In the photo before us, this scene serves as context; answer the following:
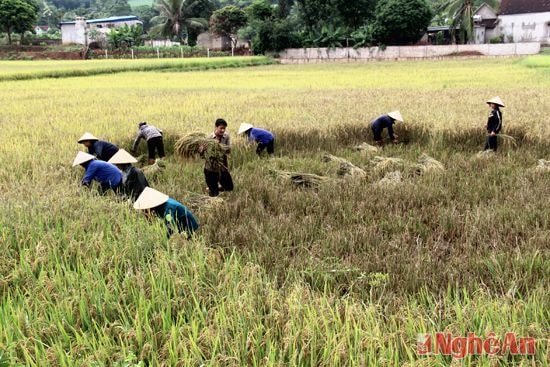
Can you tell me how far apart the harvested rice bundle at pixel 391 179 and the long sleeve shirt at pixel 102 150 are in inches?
136

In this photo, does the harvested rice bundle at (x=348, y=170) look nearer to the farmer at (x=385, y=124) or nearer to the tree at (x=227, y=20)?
the farmer at (x=385, y=124)

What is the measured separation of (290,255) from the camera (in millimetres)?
3871

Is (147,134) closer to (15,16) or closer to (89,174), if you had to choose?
(89,174)

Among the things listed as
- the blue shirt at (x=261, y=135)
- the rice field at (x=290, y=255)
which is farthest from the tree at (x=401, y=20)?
the blue shirt at (x=261, y=135)

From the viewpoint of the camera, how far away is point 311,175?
5.88m

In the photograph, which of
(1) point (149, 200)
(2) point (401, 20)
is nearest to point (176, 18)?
(2) point (401, 20)

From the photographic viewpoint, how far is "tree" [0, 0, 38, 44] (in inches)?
1670

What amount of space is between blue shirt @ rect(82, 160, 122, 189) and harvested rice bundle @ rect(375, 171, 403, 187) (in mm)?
2957

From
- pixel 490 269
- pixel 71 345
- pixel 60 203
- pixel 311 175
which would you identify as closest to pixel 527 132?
pixel 311 175

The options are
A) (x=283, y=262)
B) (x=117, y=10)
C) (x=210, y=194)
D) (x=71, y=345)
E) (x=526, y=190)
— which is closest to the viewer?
(x=71, y=345)

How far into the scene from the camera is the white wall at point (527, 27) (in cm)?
4119

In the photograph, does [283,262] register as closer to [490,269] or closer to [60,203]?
[490,269]

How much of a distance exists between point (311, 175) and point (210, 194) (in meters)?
1.27

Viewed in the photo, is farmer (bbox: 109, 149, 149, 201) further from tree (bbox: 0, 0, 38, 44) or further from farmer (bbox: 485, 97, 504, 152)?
tree (bbox: 0, 0, 38, 44)
